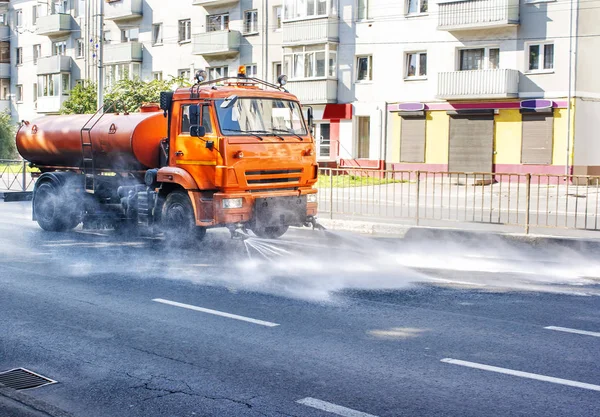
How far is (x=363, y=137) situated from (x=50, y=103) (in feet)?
87.1

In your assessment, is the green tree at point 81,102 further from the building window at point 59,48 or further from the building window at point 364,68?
the building window at point 59,48

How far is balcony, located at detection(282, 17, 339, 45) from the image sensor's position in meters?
40.5

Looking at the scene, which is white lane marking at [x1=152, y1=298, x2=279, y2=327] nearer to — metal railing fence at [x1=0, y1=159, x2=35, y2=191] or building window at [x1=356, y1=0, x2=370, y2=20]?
metal railing fence at [x1=0, y1=159, x2=35, y2=191]

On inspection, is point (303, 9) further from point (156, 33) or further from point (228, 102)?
point (228, 102)

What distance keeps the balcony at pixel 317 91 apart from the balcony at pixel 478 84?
630cm

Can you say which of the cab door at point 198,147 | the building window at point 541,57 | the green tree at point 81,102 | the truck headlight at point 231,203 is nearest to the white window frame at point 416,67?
the building window at point 541,57

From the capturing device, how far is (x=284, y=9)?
42.5m

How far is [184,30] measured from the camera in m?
48.9

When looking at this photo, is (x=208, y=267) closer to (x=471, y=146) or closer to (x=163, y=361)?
(x=163, y=361)

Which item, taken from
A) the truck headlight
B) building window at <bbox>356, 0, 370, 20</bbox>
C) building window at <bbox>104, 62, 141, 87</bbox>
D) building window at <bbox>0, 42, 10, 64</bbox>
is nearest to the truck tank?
the truck headlight

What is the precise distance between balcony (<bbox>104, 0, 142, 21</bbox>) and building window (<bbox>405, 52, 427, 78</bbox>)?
65.1ft

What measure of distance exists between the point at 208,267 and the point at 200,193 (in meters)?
1.78

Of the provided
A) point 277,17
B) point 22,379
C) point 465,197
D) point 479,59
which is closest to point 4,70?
point 277,17

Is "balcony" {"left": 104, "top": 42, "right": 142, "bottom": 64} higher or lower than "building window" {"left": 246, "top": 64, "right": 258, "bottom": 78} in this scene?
higher
